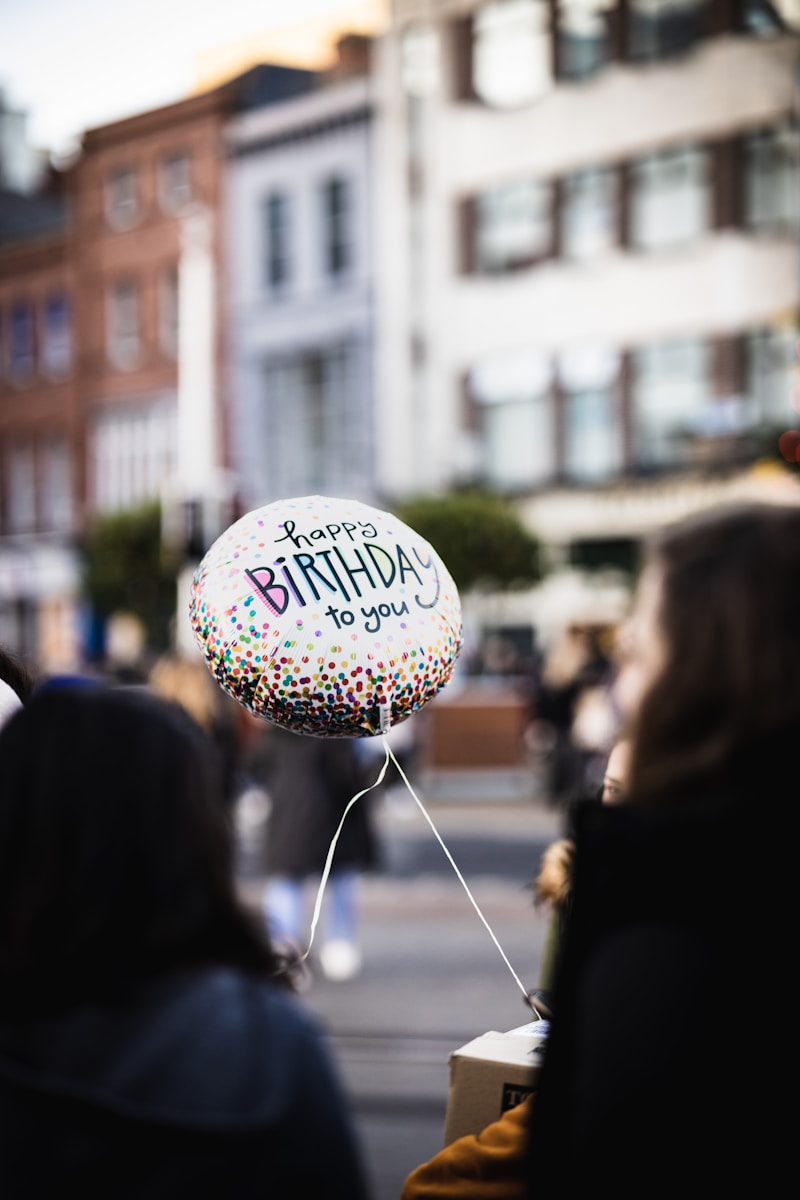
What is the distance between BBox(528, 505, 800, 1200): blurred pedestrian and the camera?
1421 mm

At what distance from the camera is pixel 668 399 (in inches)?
901

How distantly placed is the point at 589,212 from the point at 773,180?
10.1ft

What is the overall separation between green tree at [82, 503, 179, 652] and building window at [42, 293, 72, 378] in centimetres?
626

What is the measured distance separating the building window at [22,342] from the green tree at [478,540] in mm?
14509

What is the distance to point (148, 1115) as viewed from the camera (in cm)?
140

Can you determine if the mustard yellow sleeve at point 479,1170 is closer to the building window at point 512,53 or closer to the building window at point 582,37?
the building window at point 582,37

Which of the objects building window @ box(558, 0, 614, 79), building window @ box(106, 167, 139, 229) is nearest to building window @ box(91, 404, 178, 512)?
building window @ box(106, 167, 139, 229)

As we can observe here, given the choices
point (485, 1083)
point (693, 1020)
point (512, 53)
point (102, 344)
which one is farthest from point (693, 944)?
point (102, 344)

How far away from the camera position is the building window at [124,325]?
97.2 ft

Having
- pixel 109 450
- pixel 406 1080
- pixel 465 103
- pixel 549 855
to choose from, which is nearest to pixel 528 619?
pixel 465 103

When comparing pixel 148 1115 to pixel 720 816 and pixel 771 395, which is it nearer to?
pixel 720 816

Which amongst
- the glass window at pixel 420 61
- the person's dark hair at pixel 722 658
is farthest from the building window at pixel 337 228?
the person's dark hair at pixel 722 658

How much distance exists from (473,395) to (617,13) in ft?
21.2

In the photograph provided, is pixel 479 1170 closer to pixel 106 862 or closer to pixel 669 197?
pixel 106 862
